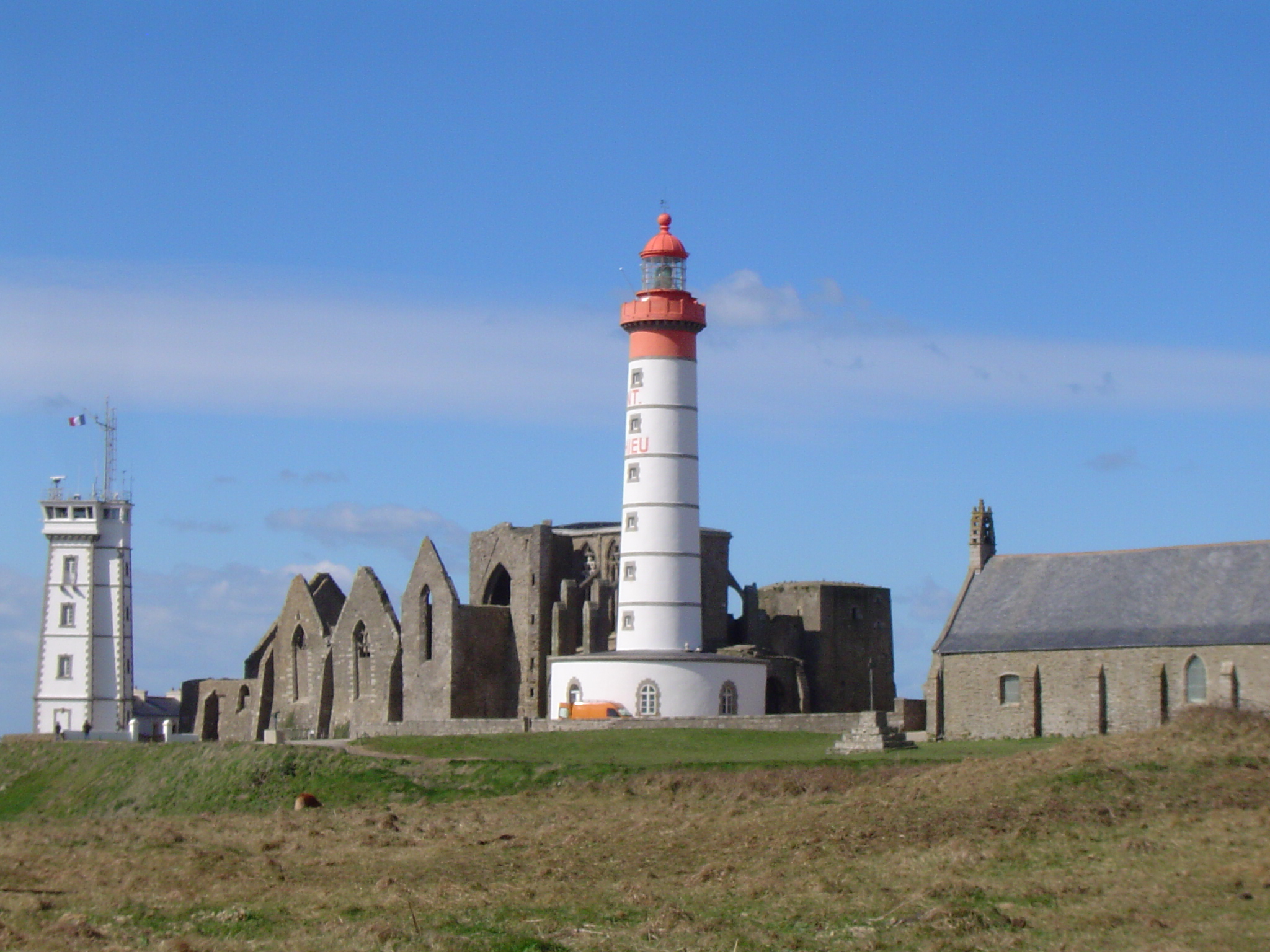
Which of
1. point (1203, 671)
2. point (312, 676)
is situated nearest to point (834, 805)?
point (1203, 671)

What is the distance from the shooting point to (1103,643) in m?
45.7

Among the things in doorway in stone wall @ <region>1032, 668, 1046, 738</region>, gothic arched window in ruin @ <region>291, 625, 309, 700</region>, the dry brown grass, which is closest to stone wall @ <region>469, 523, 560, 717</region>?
gothic arched window in ruin @ <region>291, 625, 309, 700</region>

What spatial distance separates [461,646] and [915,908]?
134 ft

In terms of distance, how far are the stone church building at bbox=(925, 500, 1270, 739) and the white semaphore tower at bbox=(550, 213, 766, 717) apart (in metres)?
9.33

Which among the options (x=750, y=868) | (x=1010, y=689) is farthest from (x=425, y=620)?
(x=750, y=868)

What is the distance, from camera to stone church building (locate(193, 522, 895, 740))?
6038 cm

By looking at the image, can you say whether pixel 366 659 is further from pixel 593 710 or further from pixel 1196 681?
pixel 1196 681

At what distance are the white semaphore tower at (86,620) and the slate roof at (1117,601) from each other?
35.3 m

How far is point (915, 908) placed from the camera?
69.0ft

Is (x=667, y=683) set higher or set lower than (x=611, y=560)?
lower

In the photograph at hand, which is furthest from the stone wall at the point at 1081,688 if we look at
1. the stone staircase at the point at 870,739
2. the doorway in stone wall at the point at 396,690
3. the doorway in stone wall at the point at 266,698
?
the doorway in stone wall at the point at 266,698

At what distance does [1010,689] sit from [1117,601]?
11.9ft

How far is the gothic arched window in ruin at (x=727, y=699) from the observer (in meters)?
54.8

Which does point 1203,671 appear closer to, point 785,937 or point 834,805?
point 834,805
